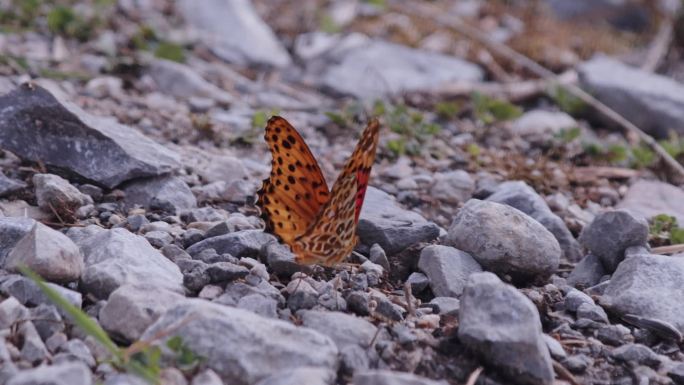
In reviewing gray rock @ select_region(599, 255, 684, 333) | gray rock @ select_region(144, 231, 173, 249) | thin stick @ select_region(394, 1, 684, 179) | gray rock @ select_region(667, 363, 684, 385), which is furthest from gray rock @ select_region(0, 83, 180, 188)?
thin stick @ select_region(394, 1, 684, 179)

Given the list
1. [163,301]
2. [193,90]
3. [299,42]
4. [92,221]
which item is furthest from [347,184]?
[299,42]

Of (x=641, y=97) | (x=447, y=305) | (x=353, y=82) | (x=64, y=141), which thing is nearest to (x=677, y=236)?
(x=447, y=305)

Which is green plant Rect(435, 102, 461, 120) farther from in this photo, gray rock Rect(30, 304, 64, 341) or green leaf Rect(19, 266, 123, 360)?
green leaf Rect(19, 266, 123, 360)

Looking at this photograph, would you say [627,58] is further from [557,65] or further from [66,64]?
[66,64]

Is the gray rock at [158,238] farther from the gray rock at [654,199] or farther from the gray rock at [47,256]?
the gray rock at [654,199]

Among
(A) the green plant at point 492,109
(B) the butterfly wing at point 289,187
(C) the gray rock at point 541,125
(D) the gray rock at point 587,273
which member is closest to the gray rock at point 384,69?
(A) the green plant at point 492,109

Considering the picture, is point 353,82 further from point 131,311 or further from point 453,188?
point 131,311

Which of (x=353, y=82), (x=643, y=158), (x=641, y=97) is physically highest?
(x=641, y=97)
